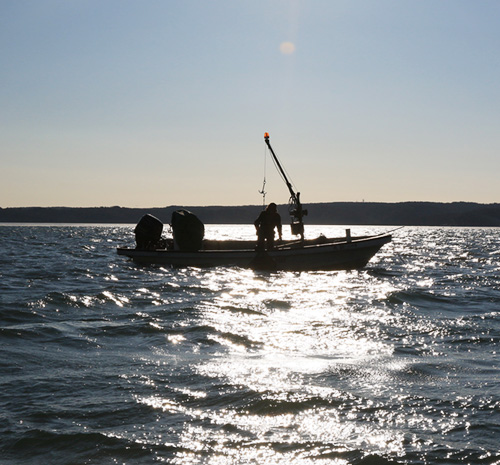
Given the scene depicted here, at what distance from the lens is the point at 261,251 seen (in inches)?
910

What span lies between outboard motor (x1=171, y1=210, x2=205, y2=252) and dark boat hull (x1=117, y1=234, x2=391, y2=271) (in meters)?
0.72

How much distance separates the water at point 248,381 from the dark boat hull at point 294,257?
899 centimetres

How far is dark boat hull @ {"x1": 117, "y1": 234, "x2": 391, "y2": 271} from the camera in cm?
2308

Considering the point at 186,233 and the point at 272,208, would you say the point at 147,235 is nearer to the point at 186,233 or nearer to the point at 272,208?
the point at 186,233

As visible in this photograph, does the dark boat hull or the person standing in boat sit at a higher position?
the person standing in boat

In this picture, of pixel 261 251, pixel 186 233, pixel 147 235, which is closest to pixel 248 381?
pixel 261 251

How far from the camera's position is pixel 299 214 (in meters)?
24.8

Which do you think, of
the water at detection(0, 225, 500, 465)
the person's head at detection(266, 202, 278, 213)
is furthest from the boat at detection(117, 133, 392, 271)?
the water at detection(0, 225, 500, 465)

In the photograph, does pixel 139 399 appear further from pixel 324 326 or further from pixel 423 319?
pixel 423 319

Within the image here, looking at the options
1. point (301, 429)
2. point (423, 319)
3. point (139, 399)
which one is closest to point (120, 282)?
point (423, 319)

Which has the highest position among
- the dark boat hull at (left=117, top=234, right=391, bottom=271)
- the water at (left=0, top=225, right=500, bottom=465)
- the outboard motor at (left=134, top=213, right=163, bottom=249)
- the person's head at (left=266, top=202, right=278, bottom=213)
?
the person's head at (left=266, top=202, right=278, bottom=213)

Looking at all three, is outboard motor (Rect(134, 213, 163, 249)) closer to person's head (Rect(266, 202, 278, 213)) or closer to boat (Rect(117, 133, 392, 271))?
boat (Rect(117, 133, 392, 271))

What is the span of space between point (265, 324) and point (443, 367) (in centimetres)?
387

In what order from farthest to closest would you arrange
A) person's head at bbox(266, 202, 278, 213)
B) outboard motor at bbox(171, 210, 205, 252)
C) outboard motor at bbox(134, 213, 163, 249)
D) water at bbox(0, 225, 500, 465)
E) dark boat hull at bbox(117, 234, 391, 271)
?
outboard motor at bbox(134, 213, 163, 249) → outboard motor at bbox(171, 210, 205, 252) → person's head at bbox(266, 202, 278, 213) → dark boat hull at bbox(117, 234, 391, 271) → water at bbox(0, 225, 500, 465)
